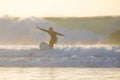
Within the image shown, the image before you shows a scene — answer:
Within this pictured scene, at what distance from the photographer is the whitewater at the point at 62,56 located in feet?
16.1

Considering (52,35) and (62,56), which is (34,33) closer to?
(52,35)

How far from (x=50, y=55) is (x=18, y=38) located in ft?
1.70

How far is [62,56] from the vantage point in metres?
4.97

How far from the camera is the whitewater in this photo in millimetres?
4906
